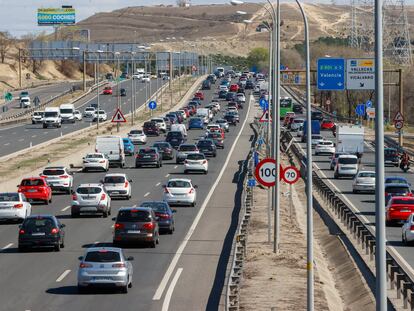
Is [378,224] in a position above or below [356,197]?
above

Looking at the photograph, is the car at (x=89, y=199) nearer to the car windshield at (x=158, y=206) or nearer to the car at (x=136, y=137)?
the car windshield at (x=158, y=206)

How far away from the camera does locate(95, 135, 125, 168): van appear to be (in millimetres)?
74000

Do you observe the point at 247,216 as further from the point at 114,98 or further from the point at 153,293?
the point at 114,98

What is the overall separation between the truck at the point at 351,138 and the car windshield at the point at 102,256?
5582cm

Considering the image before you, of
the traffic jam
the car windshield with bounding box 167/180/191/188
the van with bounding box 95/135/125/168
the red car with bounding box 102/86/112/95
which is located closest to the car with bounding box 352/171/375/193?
the traffic jam

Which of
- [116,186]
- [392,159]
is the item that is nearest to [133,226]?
[116,186]

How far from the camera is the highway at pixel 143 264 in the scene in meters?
28.1

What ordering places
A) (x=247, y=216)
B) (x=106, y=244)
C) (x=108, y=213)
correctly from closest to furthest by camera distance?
(x=106, y=244), (x=247, y=216), (x=108, y=213)

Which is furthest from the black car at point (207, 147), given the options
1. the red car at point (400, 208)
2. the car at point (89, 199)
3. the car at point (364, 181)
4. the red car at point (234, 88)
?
the red car at point (234, 88)

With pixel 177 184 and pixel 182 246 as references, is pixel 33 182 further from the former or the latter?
pixel 182 246

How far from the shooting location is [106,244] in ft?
128

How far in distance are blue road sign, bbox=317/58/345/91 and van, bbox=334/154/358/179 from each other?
9.33 metres

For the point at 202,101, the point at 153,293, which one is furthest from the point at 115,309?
the point at 202,101

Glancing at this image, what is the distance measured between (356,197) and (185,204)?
10394 mm
